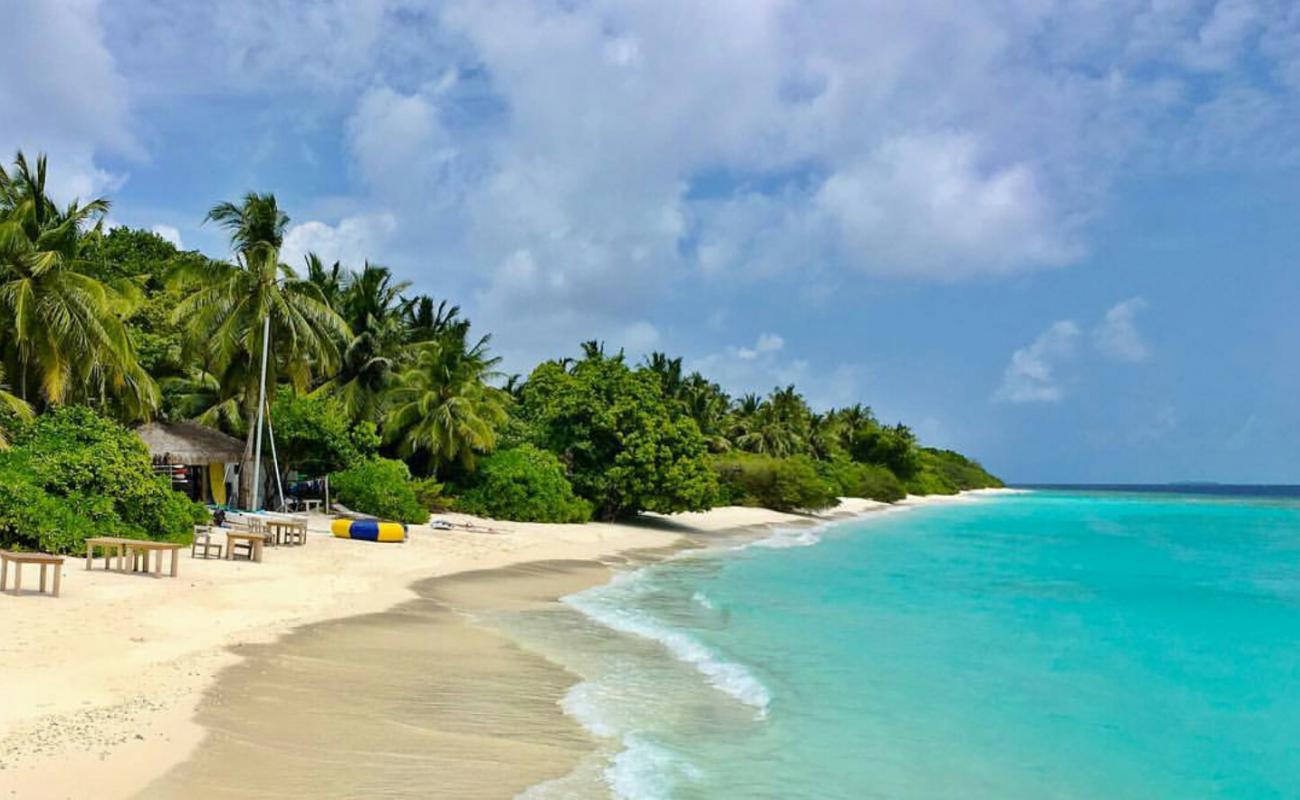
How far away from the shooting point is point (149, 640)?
10742mm

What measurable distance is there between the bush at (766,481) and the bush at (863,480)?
1962 cm

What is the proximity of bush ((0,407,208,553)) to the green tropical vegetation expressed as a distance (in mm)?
42

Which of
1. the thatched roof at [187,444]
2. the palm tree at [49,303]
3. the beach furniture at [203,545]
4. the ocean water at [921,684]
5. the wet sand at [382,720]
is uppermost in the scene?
the palm tree at [49,303]

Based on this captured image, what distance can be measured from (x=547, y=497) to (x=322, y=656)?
21.9m

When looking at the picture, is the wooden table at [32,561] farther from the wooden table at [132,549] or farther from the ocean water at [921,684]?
the ocean water at [921,684]

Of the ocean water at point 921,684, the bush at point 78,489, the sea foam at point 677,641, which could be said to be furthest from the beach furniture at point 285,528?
the ocean water at point 921,684

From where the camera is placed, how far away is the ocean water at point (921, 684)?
8930mm

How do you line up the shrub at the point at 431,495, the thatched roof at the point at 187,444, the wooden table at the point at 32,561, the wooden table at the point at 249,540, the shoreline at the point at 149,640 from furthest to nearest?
the shrub at the point at 431,495, the thatched roof at the point at 187,444, the wooden table at the point at 249,540, the wooden table at the point at 32,561, the shoreline at the point at 149,640

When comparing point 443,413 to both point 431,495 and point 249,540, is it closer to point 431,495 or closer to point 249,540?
point 431,495

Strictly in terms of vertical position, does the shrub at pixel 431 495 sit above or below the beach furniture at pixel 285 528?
above

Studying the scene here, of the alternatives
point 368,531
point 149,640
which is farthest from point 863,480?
point 149,640

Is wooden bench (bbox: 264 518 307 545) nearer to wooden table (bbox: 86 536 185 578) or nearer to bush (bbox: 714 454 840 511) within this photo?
wooden table (bbox: 86 536 185 578)

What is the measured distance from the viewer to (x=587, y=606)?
1733cm

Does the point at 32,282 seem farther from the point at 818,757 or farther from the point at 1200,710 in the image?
the point at 1200,710
